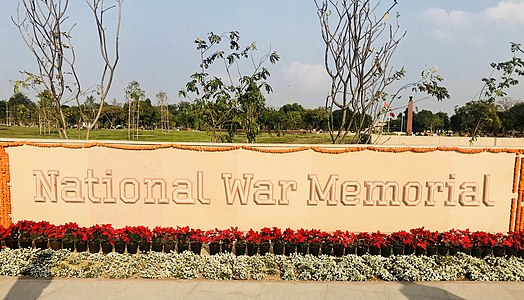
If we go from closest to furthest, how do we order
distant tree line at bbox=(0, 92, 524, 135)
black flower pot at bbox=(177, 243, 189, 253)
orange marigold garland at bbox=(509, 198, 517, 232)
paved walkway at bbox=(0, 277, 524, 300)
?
paved walkway at bbox=(0, 277, 524, 300), black flower pot at bbox=(177, 243, 189, 253), orange marigold garland at bbox=(509, 198, 517, 232), distant tree line at bbox=(0, 92, 524, 135)

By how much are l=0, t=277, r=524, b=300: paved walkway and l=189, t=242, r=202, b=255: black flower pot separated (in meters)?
0.91

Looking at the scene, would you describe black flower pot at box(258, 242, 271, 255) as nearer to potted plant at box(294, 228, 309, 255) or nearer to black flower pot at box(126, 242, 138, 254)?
potted plant at box(294, 228, 309, 255)

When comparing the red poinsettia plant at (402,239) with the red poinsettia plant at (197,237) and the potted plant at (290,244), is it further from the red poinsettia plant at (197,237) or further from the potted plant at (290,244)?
the red poinsettia plant at (197,237)

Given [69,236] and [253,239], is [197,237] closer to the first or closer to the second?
[253,239]

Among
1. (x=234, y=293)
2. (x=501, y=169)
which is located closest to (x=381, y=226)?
(x=501, y=169)

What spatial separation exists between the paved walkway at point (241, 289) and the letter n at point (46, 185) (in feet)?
6.37

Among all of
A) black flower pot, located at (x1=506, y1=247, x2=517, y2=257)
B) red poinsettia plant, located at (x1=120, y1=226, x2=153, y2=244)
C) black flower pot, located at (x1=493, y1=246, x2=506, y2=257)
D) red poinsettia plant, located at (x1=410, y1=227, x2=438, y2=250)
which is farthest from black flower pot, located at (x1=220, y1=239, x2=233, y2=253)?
black flower pot, located at (x1=506, y1=247, x2=517, y2=257)

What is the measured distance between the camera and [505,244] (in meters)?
5.14

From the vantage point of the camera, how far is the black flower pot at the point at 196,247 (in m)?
5.20

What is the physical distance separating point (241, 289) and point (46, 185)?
3.93 m

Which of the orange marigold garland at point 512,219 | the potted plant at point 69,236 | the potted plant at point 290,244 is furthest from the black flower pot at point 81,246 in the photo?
the orange marigold garland at point 512,219

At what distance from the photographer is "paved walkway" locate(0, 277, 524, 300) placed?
3.95 metres

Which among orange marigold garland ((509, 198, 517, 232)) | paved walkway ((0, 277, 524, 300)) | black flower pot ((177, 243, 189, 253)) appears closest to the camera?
paved walkway ((0, 277, 524, 300))

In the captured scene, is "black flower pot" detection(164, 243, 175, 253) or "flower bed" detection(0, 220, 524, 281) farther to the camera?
"black flower pot" detection(164, 243, 175, 253)
